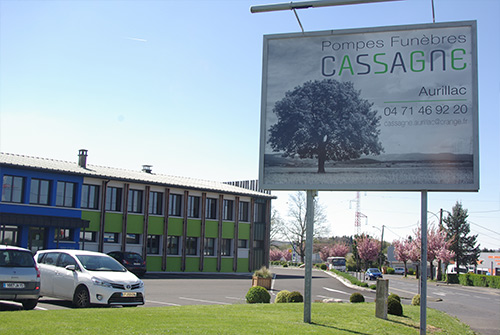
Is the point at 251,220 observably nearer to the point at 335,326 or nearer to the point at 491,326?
the point at 491,326

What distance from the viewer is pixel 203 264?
44.5 m

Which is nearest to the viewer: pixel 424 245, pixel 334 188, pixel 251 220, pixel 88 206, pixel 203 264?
pixel 424 245

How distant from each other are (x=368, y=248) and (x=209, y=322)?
73.7m

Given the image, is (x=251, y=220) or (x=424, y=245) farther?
(x=251, y=220)

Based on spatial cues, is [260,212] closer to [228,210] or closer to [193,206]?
[228,210]

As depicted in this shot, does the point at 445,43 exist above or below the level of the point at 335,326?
above

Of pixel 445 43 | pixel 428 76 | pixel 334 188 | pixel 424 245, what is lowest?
pixel 424 245

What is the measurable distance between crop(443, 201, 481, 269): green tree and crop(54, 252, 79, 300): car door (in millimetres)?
63893

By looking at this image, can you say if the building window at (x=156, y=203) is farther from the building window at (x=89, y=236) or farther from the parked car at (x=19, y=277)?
the parked car at (x=19, y=277)

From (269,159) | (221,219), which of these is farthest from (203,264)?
(269,159)

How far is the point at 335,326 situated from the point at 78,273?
683cm

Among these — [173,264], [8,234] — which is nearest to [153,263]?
[173,264]

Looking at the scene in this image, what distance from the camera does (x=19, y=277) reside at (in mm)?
12859

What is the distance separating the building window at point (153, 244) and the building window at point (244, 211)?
30.2ft
